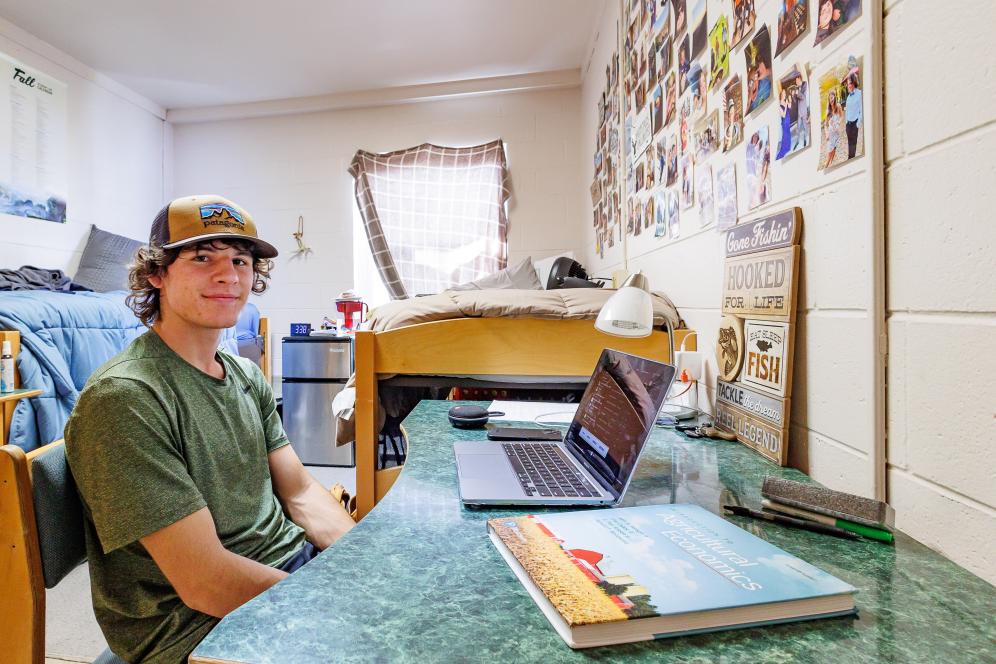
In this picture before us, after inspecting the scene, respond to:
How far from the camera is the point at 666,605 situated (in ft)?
1.40

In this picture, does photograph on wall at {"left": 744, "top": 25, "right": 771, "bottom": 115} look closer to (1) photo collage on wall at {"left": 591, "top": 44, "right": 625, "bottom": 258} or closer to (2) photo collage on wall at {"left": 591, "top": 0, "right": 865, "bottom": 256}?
(2) photo collage on wall at {"left": 591, "top": 0, "right": 865, "bottom": 256}

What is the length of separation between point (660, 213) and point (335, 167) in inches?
123

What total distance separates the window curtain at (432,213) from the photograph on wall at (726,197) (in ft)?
8.39

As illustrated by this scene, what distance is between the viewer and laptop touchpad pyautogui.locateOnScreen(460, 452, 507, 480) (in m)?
0.83

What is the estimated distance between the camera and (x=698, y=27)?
1.28m

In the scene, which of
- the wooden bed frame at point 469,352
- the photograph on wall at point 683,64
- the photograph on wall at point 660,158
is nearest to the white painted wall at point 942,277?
the wooden bed frame at point 469,352

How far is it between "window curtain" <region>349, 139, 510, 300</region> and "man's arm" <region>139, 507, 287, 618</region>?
3.00 meters

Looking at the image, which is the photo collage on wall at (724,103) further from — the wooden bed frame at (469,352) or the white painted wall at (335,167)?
the white painted wall at (335,167)

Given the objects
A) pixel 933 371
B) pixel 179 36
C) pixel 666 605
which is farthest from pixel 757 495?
pixel 179 36

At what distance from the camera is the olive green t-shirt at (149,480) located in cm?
76

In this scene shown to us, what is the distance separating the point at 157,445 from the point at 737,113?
1.32m

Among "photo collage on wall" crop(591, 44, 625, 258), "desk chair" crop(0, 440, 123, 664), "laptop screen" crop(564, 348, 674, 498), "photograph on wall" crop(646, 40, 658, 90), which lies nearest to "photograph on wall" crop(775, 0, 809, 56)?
"laptop screen" crop(564, 348, 674, 498)

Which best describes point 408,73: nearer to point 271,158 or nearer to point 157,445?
point 271,158

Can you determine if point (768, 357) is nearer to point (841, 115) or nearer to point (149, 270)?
point (841, 115)
